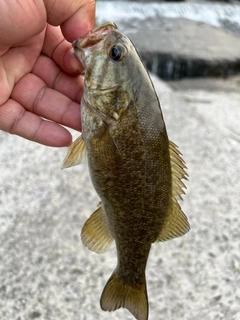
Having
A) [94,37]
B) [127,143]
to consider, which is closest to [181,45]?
[94,37]

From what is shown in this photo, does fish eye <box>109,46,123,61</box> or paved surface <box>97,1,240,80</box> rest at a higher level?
fish eye <box>109,46,123,61</box>

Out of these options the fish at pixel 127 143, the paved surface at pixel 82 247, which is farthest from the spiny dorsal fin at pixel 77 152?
the paved surface at pixel 82 247

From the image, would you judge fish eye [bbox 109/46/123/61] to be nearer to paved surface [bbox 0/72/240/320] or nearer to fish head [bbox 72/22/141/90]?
fish head [bbox 72/22/141/90]

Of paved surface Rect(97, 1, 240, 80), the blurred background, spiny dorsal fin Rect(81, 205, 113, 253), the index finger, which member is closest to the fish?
spiny dorsal fin Rect(81, 205, 113, 253)

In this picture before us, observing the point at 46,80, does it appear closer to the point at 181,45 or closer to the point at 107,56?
the point at 107,56

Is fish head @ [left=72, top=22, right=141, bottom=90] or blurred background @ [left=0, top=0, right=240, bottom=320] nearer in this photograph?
fish head @ [left=72, top=22, right=141, bottom=90]

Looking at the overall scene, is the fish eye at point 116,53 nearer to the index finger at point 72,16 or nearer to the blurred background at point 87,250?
the index finger at point 72,16

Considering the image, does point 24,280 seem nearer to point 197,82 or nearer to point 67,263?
point 67,263
